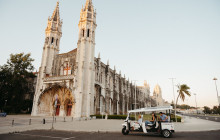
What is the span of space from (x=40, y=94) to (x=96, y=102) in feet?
41.8

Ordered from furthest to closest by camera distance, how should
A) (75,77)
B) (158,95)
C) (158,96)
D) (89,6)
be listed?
(158,95)
(158,96)
(89,6)
(75,77)

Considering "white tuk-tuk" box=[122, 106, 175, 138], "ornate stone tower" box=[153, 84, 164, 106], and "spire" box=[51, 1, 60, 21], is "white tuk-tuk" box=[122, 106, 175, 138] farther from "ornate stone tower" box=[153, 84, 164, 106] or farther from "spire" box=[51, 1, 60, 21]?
"ornate stone tower" box=[153, 84, 164, 106]

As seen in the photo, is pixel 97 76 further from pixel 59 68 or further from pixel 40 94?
pixel 40 94

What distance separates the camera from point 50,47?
35.4 meters

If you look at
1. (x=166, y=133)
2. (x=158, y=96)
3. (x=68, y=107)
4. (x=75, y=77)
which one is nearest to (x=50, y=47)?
(x=75, y=77)

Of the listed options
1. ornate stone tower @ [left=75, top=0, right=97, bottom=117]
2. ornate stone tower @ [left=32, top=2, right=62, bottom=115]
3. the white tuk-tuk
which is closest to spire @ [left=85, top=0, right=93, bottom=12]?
ornate stone tower @ [left=75, top=0, right=97, bottom=117]

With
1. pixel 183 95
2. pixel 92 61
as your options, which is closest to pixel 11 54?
pixel 92 61

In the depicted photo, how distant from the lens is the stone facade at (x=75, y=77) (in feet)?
92.6

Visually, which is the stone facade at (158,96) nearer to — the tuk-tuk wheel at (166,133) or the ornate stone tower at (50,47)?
the ornate stone tower at (50,47)

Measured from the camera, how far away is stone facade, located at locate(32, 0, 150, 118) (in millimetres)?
28239

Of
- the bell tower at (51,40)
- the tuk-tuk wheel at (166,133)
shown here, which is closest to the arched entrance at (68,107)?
the bell tower at (51,40)

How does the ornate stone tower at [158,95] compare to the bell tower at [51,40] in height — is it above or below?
below

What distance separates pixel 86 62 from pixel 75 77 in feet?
13.4

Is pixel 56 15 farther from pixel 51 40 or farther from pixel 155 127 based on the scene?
pixel 155 127
